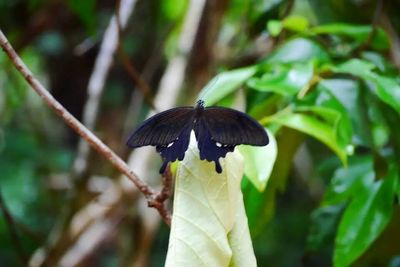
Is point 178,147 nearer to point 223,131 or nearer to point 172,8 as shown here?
point 223,131

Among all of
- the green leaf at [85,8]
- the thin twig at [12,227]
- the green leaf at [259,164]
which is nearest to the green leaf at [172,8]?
the green leaf at [85,8]

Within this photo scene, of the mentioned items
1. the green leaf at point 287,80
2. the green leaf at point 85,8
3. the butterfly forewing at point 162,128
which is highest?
the green leaf at point 85,8

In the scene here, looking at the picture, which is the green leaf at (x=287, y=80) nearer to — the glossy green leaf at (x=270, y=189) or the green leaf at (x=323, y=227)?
the glossy green leaf at (x=270, y=189)

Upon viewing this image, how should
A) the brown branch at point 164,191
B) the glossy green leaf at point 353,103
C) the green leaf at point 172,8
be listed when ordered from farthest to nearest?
the green leaf at point 172,8
the glossy green leaf at point 353,103
the brown branch at point 164,191

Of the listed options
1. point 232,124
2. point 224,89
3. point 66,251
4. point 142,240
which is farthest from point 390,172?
point 66,251

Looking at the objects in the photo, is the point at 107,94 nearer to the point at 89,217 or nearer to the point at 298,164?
the point at 298,164

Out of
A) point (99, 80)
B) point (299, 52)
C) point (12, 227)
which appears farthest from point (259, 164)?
point (99, 80)

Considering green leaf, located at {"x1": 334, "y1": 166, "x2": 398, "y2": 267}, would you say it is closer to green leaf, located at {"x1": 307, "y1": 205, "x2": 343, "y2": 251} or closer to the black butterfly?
green leaf, located at {"x1": 307, "y1": 205, "x2": 343, "y2": 251}
